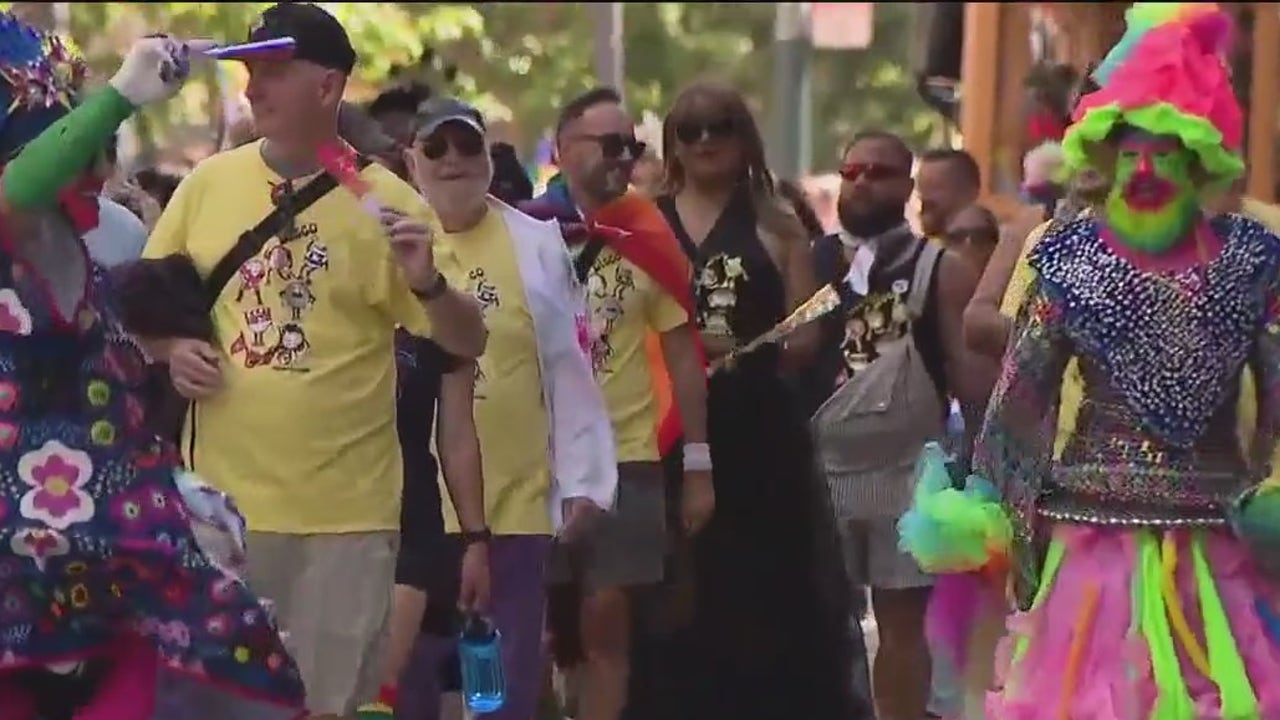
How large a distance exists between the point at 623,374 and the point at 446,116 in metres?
1.19

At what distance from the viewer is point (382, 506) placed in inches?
228

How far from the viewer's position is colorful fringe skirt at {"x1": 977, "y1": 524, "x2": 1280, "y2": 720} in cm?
543

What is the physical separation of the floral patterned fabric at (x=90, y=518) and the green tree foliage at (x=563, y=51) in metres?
13.1

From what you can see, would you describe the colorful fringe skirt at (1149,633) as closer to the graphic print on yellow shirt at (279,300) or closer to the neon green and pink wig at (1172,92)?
the neon green and pink wig at (1172,92)

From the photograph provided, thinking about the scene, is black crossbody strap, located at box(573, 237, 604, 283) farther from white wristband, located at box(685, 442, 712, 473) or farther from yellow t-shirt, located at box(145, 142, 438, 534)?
yellow t-shirt, located at box(145, 142, 438, 534)

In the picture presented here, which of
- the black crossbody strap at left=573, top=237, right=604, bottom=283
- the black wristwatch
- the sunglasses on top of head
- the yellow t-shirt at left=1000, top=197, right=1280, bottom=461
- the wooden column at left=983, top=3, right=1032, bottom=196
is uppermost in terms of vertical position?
the black wristwatch

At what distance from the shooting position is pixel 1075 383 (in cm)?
578

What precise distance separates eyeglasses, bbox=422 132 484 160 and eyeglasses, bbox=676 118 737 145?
4.16ft

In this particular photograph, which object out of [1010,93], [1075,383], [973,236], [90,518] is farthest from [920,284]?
[1010,93]

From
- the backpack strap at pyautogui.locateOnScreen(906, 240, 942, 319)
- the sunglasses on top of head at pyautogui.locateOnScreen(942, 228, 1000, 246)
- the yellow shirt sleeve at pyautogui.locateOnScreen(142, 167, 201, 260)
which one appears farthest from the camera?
the sunglasses on top of head at pyautogui.locateOnScreen(942, 228, 1000, 246)

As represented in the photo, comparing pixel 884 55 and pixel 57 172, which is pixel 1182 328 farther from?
pixel 884 55

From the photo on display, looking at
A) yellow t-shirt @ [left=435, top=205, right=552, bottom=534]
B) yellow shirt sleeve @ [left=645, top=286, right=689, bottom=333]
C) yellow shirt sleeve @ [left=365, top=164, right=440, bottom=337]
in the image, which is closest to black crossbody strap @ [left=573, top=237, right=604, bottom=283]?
yellow shirt sleeve @ [left=645, top=286, right=689, bottom=333]

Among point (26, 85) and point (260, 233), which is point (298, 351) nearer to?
point (260, 233)

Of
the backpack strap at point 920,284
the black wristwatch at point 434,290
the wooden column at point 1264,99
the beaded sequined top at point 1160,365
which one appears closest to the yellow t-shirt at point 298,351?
the black wristwatch at point 434,290
